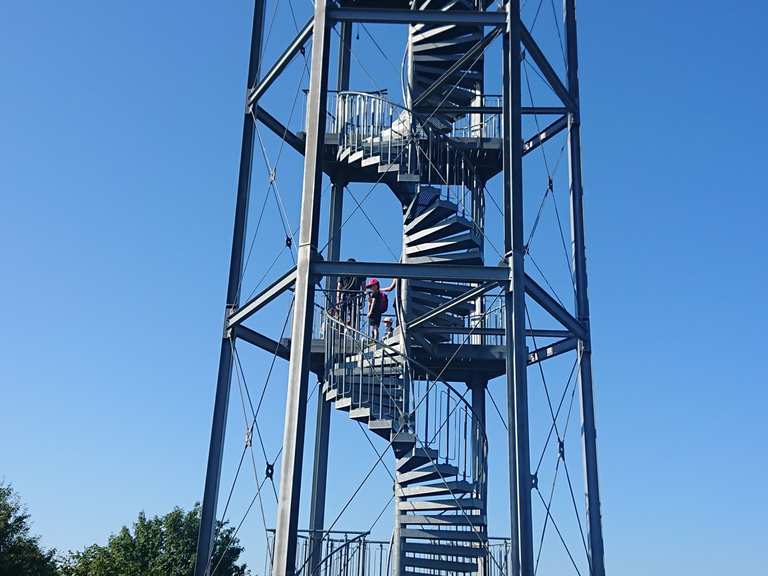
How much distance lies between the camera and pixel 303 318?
11.0m

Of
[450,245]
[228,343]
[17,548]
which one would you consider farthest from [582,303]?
[17,548]

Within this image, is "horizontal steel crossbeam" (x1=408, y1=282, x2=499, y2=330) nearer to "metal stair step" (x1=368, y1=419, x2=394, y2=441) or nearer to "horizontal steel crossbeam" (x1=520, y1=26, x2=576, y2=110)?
"metal stair step" (x1=368, y1=419, x2=394, y2=441)

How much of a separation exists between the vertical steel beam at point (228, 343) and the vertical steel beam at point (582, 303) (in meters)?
4.37

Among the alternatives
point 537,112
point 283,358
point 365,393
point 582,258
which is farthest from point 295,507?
point 537,112

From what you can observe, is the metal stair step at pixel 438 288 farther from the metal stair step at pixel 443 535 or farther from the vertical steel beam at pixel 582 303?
the metal stair step at pixel 443 535

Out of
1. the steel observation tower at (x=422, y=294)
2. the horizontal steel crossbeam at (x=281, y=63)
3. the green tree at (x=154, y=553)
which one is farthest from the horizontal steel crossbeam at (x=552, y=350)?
the green tree at (x=154, y=553)

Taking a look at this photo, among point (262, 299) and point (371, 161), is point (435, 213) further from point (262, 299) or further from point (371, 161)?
point (262, 299)

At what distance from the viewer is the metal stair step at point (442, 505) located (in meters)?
12.9

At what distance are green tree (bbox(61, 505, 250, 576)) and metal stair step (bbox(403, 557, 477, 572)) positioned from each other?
1214 cm

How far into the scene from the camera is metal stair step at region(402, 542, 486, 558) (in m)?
12.8

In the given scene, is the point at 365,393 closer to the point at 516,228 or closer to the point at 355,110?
the point at 516,228

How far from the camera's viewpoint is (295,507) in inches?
409

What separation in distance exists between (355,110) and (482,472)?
5334 millimetres

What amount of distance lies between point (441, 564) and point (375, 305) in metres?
3.61
